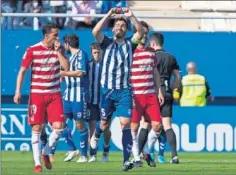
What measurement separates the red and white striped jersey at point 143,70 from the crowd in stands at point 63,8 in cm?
635

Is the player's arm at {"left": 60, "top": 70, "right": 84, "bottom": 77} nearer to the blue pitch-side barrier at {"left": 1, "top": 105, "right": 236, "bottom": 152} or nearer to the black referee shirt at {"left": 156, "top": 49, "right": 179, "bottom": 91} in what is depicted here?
the black referee shirt at {"left": 156, "top": 49, "right": 179, "bottom": 91}

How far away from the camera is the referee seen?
17094 mm

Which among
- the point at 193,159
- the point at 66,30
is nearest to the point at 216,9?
the point at 66,30

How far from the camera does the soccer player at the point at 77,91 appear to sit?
17947mm

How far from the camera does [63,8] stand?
23.9 meters

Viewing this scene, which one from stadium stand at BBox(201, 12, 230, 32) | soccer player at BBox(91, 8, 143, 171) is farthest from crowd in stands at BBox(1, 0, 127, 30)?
soccer player at BBox(91, 8, 143, 171)

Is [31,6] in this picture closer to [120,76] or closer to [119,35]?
[120,76]

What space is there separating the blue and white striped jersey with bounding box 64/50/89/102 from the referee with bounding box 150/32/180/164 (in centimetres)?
139

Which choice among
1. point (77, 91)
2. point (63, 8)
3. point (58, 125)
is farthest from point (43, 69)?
point (63, 8)

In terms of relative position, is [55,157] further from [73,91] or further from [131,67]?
[131,67]

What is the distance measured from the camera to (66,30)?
70.4 feet

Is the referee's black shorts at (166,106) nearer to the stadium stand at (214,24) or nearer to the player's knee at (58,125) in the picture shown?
the player's knee at (58,125)

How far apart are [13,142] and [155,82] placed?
6386mm

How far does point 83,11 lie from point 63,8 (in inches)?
20.5
